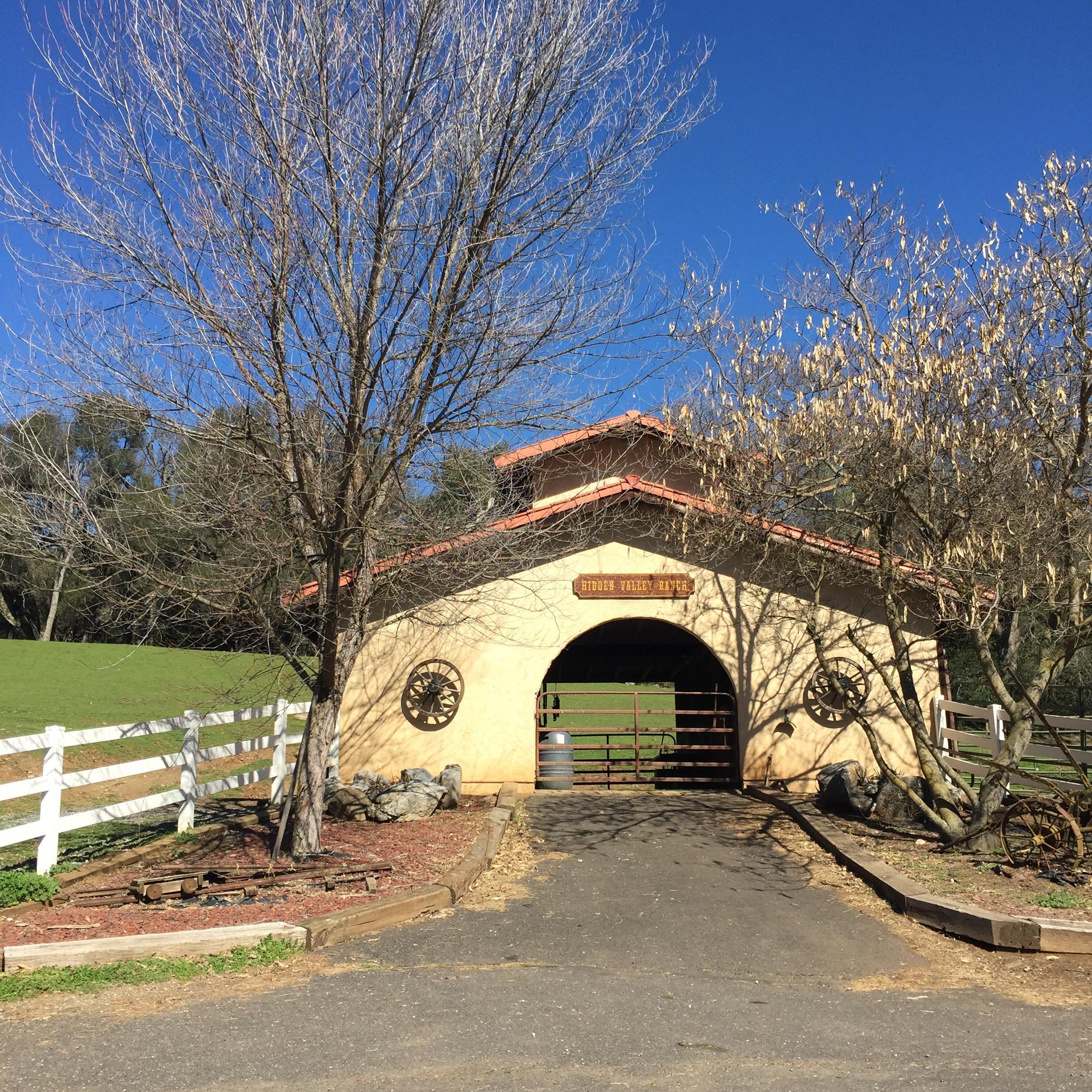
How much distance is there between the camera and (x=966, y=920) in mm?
7039

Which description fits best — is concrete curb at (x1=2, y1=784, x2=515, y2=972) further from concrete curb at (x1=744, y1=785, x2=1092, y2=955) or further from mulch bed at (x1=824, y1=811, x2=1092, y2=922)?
mulch bed at (x1=824, y1=811, x2=1092, y2=922)

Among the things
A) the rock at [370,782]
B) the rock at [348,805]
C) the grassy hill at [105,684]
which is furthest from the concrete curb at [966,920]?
the grassy hill at [105,684]

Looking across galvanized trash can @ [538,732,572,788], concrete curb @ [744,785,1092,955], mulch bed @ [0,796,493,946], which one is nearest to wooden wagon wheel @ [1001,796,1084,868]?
concrete curb @ [744,785,1092,955]

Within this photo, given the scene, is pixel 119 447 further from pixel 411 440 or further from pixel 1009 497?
pixel 1009 497

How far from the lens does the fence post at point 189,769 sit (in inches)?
367

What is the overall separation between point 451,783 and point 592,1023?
8.06m

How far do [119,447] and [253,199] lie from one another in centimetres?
461

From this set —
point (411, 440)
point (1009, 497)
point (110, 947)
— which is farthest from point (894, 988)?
point (1009, 497)

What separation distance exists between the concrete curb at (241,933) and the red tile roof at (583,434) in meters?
3.97

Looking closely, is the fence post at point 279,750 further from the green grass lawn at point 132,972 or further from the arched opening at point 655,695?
the green grass lawn at point 132,972

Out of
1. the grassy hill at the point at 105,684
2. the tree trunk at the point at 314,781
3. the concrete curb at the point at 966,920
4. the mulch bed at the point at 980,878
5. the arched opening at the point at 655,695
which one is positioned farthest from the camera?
the grassy hill at the point at 105,684

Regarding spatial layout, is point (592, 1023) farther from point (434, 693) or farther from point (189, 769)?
point (434, 693)

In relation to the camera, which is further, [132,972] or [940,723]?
[940,723]

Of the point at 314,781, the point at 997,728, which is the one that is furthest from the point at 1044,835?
the point at 314,781
